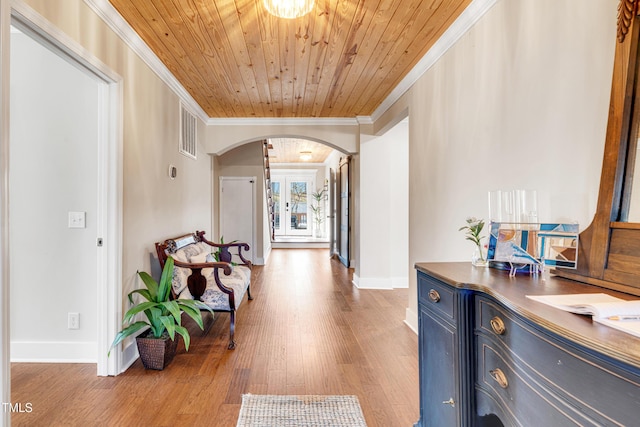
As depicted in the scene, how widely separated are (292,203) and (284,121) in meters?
6.32

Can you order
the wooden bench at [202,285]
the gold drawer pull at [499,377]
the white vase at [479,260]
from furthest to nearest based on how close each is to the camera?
the wooden bench at [202,285] → the white vase at [479,260] → the gold drawer pull at [499,377]

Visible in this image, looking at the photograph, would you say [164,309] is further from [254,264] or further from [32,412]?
[254,264]

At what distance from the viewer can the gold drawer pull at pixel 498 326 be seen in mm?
1062

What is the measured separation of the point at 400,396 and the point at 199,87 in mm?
3465

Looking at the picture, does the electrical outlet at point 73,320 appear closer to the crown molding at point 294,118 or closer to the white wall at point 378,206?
the crown molding at point 294,118

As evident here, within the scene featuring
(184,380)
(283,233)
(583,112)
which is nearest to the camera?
(583,112)

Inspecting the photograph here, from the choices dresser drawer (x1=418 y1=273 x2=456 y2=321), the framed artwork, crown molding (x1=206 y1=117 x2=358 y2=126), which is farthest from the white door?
the framed artwork

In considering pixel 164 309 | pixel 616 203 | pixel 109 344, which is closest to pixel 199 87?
pixel 164 309

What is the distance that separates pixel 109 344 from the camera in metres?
2.33

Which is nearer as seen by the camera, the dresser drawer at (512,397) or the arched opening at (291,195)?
the dresser drawer at (512,397)

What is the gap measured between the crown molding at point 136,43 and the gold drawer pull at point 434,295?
2.55m

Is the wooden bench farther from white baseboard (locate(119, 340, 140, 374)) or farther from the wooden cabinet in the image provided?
the wooden cabinet

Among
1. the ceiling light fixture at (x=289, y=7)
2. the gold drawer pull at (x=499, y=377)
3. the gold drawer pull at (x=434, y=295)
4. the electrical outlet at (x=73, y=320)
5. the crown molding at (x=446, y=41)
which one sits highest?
the crown molding at (x=446, y=41)

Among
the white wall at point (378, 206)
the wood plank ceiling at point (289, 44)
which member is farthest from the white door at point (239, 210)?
the wood plank ceiling at point (289, 44)
